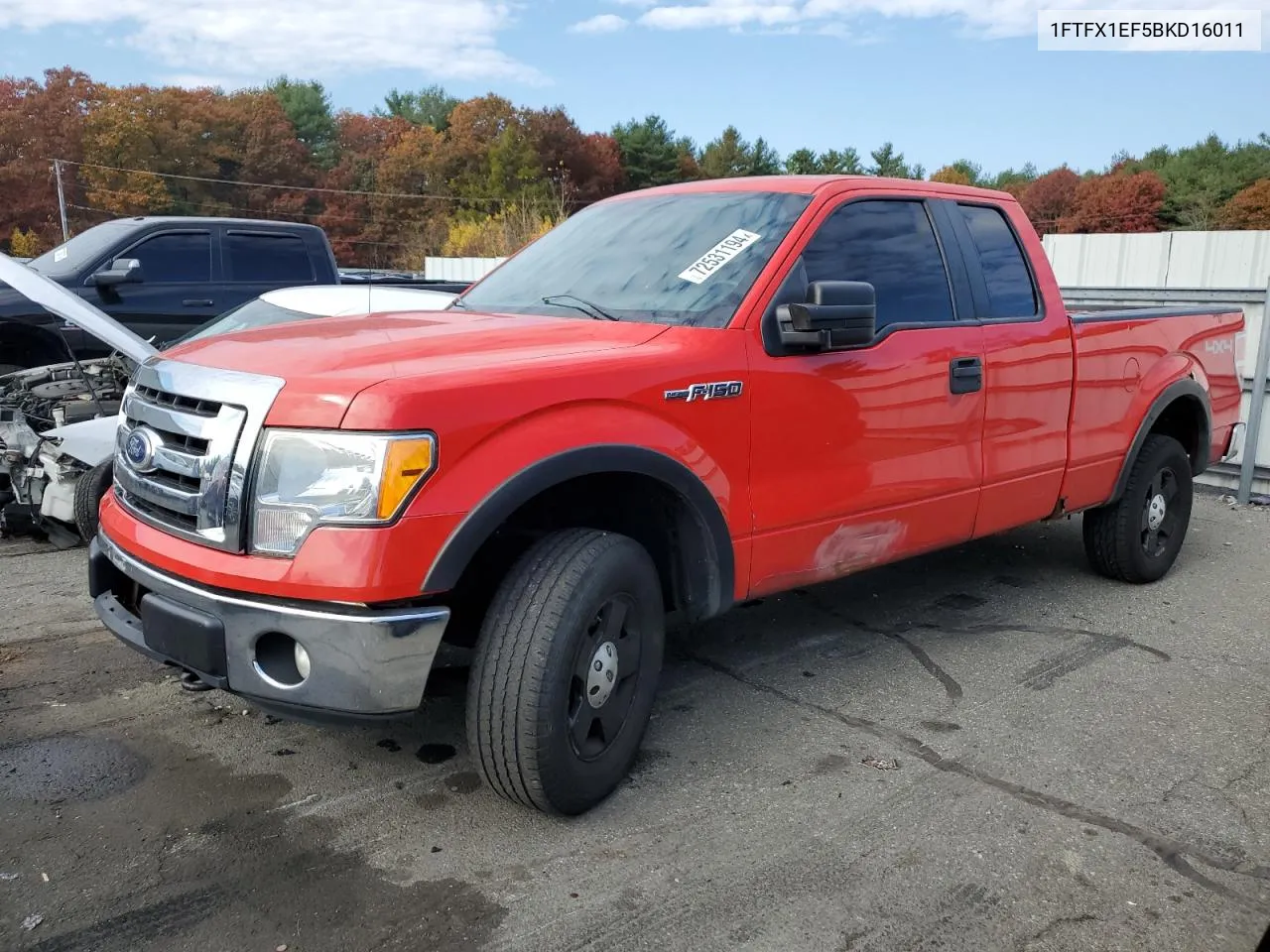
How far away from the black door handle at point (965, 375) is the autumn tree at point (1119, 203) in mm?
54001

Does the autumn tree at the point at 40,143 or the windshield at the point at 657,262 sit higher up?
the autumn tree at the point at 40,143

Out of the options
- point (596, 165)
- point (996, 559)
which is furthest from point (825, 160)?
point (996, 559)

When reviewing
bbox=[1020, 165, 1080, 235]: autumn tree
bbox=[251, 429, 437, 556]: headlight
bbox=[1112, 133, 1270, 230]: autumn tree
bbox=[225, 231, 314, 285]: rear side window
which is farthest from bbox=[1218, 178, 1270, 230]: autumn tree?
bbox=[251, 429, 437, 556]: headlight

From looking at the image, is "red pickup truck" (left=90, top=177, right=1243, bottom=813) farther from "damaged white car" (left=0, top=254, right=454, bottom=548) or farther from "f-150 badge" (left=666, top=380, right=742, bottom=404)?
"damaged white car" (left=0, top=254, right=454, bottom=548)

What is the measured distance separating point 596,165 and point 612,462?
67283 millimetres

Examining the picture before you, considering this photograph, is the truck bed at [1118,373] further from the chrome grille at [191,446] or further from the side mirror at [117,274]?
the side mirror at [117,274]

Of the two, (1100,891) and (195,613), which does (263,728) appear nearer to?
(195,613)

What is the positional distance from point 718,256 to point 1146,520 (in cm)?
316

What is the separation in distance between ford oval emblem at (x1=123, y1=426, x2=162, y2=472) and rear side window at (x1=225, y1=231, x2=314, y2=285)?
6.67 m

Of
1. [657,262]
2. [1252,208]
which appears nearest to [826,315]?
[657,262]

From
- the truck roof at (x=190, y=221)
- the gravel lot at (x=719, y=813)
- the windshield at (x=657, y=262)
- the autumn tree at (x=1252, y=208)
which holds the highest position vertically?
the autumn tree at (x=1252, y=208)

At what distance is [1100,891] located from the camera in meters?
2.77

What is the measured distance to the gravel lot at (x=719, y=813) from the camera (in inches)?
103

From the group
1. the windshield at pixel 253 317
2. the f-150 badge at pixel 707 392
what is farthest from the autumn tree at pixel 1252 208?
the f-150 badge at pixel 707 392
